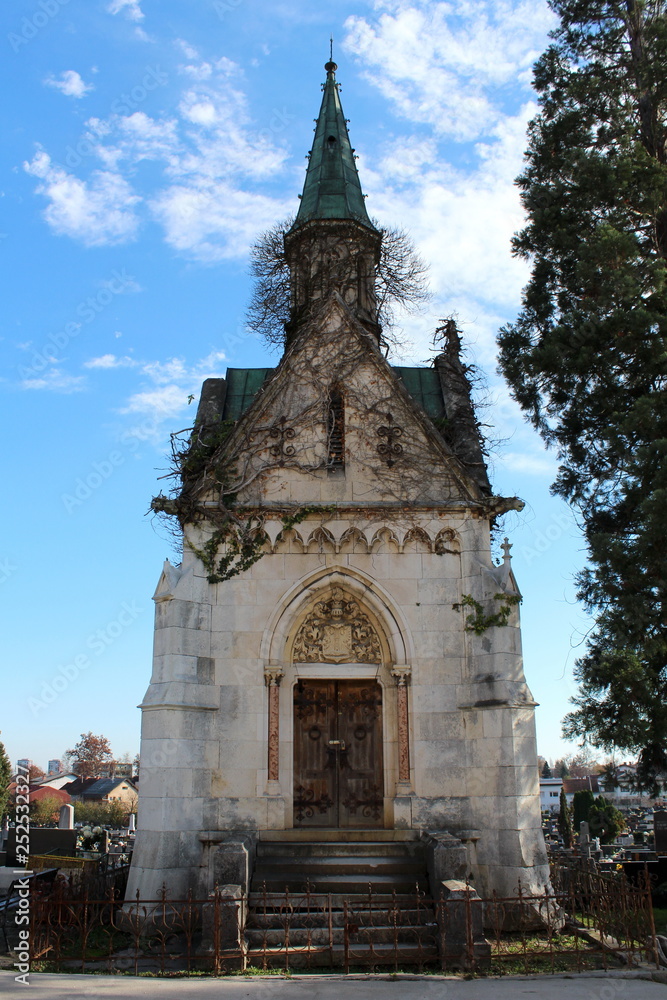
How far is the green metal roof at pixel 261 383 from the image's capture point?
16.2 metres

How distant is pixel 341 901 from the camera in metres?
10.7

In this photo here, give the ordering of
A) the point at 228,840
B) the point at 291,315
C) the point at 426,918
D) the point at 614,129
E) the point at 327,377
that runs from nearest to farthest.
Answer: the point at 426,918
the point at 228,840
the point at 614,129
the point at 327,377
the point at 291,315

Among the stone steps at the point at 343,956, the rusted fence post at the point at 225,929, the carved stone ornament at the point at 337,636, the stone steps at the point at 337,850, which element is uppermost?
the carved stone ornament at the point at 337,636

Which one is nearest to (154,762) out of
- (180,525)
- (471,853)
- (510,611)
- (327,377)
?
(180,525)

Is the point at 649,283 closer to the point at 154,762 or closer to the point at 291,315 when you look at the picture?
the point at 291,315

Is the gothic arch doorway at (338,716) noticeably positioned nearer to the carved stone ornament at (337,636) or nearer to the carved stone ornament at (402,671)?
the carved stone ornament at (337,636)

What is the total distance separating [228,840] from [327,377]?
8.04 m

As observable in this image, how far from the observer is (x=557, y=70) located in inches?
597

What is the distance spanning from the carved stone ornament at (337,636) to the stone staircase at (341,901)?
275 centimetres

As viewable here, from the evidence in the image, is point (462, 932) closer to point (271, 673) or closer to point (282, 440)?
point (271, 673)

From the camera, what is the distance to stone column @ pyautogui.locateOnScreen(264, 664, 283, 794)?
12.7 metres

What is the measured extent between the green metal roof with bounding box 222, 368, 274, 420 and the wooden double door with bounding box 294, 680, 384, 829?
18.8ft

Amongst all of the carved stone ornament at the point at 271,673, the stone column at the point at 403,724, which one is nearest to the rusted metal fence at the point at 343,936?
the stone column at the point at 403,724

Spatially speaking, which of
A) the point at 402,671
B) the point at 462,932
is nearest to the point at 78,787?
the point at 402,671
